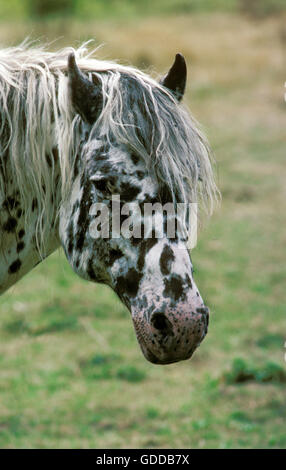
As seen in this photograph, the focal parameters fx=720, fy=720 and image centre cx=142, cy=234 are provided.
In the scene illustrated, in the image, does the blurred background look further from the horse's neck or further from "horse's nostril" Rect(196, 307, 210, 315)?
"horse's nostril" Rect(196, 307, 210, 315)

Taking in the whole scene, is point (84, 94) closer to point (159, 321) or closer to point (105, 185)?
point (105, 185)

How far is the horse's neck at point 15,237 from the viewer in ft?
9.17

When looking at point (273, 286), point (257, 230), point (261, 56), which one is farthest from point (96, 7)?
point (273, 286)

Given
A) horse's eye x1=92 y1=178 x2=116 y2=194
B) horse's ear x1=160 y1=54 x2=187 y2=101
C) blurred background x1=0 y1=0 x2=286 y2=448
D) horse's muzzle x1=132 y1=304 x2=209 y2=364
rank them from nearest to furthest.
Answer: horse's muzzle x1=132 y1=304 x2=209 y2=364 < horse's eye x1=92 y1=178 x2=116 y2=194 < horse's ear x1=160 y1=54 x2=187 y2=101 < blurred background x1=0 y1=0 x2=286 y2=448

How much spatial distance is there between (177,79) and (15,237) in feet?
2.91

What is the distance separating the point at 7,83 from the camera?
2.76m

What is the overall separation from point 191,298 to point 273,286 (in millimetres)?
5038

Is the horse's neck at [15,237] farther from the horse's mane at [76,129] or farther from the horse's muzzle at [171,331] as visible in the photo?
the horse's muzzle at [171,331]

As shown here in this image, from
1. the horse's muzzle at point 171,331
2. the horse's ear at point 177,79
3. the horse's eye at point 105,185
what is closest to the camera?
the horse's muzzle at point 171,331

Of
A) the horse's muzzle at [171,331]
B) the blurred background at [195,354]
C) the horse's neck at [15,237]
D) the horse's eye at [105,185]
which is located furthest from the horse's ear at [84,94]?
the horse's muzzle at [171,331]

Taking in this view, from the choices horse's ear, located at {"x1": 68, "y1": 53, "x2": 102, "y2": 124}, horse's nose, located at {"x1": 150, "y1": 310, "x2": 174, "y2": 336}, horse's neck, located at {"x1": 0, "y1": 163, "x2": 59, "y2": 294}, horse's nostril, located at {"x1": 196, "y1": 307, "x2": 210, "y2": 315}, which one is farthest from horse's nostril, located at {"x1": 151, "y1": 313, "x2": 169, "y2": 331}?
horse's ear, located at {"x1": 68, "y1": 53, "x2": 102, "y2": 124}

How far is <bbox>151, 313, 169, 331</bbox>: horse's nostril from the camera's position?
2.38 m

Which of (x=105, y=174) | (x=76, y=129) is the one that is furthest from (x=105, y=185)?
(x=76, y=129)

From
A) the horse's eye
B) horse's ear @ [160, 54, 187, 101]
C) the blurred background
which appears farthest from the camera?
the blurred background
